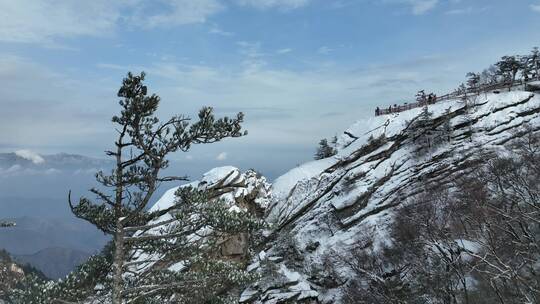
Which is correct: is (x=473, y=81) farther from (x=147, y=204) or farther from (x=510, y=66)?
(x=147, y=204)

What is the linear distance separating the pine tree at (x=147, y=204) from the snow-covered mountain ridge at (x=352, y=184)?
89.6ft

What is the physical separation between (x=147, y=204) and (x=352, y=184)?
41057 millimetres

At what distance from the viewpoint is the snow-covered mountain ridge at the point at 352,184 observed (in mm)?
41906

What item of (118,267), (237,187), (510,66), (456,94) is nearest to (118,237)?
(118,267)

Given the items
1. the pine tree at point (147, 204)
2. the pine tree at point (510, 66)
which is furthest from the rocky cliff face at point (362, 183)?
the pine tree at point (147, 204)

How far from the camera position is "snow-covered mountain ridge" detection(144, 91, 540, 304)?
137 ft

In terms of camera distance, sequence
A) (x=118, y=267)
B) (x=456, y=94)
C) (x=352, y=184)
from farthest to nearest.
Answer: (x=456, y=94)
(x=352, y=184)
(x=118, y=267)

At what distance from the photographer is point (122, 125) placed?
10.4m

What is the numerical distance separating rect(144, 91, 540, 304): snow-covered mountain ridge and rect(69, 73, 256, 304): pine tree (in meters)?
27.3

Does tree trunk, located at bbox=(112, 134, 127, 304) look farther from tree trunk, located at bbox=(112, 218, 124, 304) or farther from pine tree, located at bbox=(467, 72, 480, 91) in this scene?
pine tree, located at bbox=(467, 72, 480, 91)

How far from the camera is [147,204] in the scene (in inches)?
461

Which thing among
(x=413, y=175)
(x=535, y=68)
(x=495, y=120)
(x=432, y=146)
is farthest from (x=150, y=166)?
(x=535, y=68)

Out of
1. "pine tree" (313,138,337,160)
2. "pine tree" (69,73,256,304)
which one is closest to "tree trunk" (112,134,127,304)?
"pine tree" (69,73,256,304)

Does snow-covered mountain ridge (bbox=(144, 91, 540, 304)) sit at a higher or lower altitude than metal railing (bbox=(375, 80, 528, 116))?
lower
